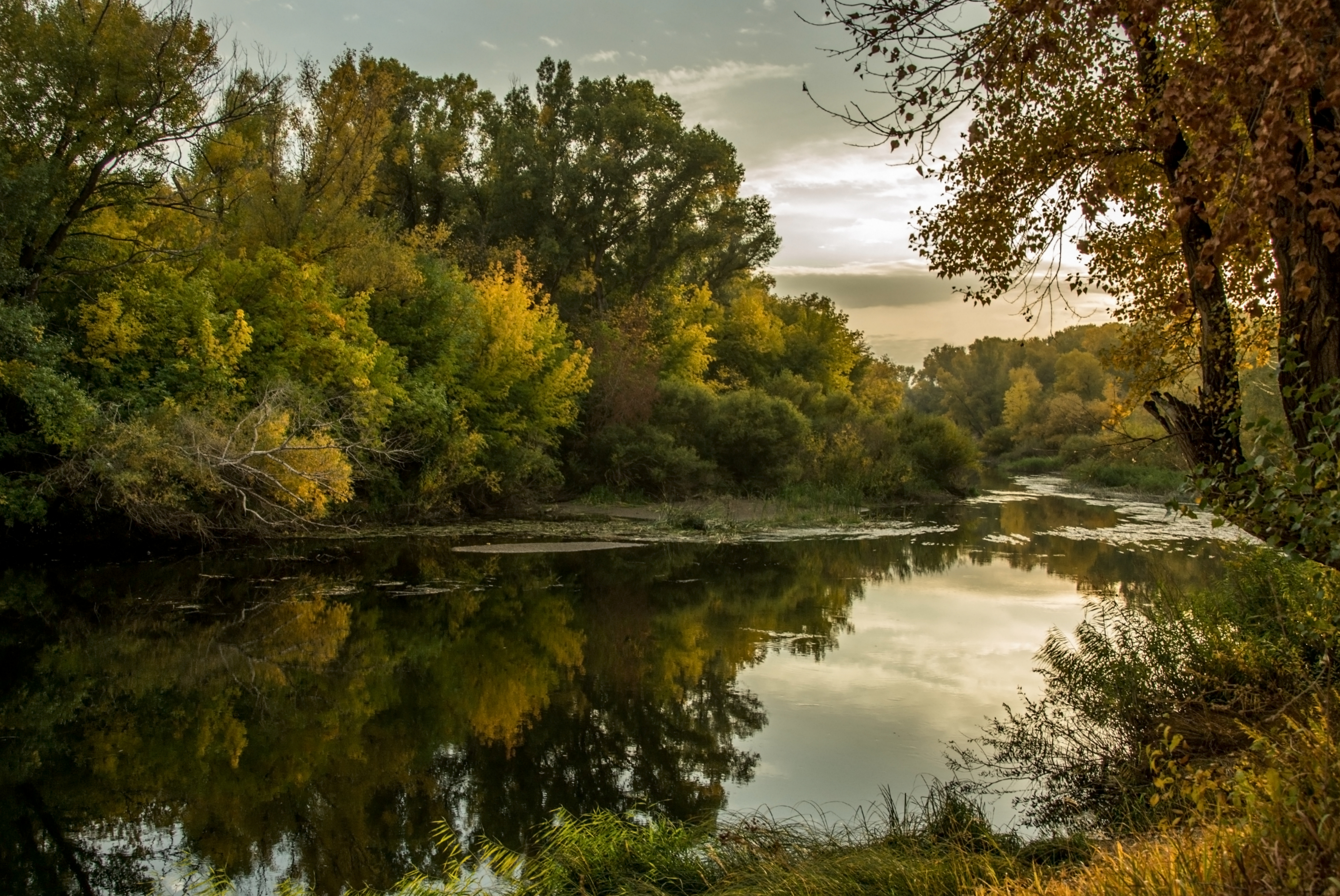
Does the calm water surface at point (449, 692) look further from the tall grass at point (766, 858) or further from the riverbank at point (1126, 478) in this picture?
the riverbank at point (1126, 478)

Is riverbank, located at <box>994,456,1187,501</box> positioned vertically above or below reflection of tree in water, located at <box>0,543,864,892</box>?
above

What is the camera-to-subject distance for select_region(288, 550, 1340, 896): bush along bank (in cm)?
362

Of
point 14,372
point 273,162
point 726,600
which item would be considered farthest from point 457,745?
point 273,162

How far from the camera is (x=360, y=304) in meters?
21.7

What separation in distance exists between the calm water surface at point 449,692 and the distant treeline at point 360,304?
8.52 ft

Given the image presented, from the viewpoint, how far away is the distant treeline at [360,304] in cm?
1588

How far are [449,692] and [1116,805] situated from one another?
6691 mm

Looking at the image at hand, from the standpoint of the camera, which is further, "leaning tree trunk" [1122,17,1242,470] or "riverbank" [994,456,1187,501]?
"riverbank" [994,456,1187,501]

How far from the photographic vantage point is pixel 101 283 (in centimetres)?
1725

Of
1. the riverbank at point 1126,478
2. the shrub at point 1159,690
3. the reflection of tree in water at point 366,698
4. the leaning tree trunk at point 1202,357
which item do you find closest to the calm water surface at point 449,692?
the reflection of tree in water at point 366,698

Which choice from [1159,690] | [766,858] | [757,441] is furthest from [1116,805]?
[757,441]

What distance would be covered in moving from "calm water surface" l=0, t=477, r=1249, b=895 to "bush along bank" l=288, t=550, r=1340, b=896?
0.64 meters

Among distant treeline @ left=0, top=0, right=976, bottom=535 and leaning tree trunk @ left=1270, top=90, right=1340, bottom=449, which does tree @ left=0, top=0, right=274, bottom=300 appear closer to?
distant treeline @ left=0, top=0, right=976, bottom=535

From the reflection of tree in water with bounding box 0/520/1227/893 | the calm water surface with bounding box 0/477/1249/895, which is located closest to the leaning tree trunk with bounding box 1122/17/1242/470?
the calm water surface with bounding box 0/477/1249/895
